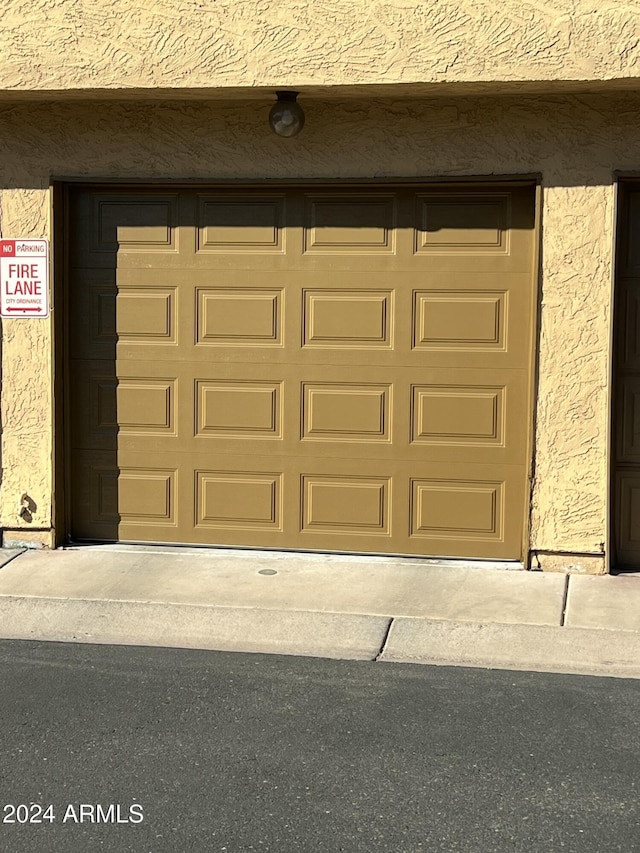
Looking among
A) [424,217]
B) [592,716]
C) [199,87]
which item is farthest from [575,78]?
[592,716]

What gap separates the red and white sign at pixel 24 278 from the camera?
278 inches

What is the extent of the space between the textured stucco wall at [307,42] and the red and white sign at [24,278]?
1.11 m

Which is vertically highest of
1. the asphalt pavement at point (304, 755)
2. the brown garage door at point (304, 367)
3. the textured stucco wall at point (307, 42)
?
the textured stucco wall at point (307, 42)

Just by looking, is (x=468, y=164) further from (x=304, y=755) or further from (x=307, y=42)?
(x=304, y=755)

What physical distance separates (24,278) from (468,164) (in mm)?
3145

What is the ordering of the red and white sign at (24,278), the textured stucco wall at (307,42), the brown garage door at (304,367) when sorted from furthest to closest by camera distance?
the red and white sign at (24,278) → the brown garage door at (304,367) → the textured stucco wall at (307,42)

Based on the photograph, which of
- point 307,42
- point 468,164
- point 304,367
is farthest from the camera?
point 304,367

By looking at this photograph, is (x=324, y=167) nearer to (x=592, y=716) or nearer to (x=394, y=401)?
(x=394, y=401)

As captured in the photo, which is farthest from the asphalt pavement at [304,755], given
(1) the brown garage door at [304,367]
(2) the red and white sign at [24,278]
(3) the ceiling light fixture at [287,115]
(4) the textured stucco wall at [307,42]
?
(4) the textured stucco wall at [307,42]

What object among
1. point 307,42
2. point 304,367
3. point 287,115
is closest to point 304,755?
point 304,367

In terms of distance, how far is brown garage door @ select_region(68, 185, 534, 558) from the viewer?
686 cm

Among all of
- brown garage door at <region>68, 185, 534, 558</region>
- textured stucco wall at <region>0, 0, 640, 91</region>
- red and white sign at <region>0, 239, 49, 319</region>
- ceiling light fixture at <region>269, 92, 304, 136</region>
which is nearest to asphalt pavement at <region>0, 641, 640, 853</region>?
brown garage door at <region>68, 185, 534, 558</region>

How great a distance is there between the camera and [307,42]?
6230 mm

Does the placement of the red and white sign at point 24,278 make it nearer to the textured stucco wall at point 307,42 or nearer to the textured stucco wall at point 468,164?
the textured stucco wall at point 468,164
